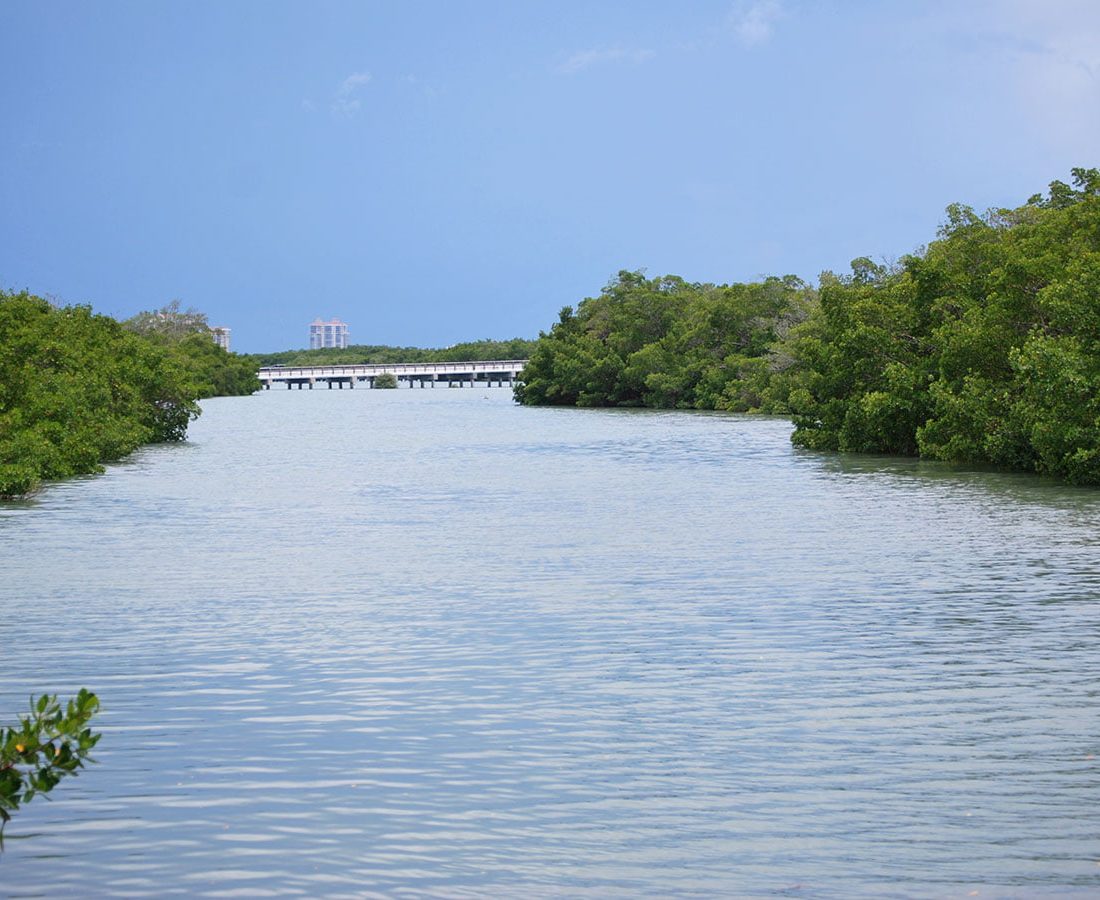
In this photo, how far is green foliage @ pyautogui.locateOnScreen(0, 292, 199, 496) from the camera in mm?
29844

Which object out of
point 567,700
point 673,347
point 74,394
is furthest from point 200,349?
point 567,700

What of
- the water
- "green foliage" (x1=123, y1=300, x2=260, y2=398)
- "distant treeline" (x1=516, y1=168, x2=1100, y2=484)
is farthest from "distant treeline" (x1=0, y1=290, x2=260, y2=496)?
"green foliage" (x1=123, y1=300, x2=260, y2=398)

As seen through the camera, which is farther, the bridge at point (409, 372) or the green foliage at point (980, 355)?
the bridge at point (409, 372)

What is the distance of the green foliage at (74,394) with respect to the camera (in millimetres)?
29844

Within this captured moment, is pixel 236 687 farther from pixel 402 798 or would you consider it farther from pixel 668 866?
pixel 668 866

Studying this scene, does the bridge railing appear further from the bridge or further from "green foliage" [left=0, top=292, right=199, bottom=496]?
"green foliage" [left=0, top=292, right=199, bottom=496]

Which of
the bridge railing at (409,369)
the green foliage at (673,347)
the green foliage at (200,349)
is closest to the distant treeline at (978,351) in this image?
the green foliage at (673,347)

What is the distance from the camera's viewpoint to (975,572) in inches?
695

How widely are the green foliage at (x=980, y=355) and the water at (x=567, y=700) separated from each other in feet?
18.2

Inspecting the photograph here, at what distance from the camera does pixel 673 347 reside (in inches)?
3378

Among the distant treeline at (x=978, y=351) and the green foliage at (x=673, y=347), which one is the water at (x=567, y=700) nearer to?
the distant treeline at (x=978, y=351)

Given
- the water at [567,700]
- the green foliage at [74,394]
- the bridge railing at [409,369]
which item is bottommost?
the water at [567,700]

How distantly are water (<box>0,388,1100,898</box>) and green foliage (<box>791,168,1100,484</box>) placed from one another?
18.2 feet

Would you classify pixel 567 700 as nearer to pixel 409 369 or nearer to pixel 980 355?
pixel 980 355
